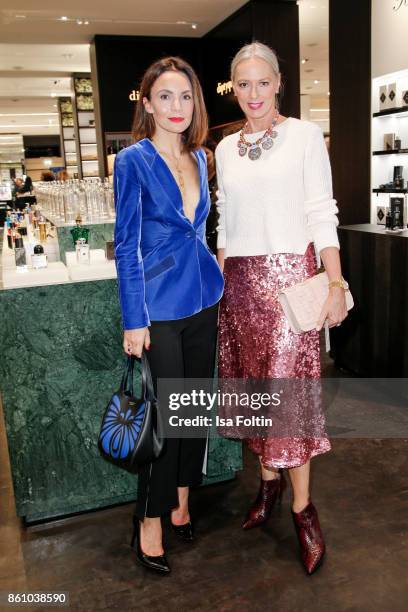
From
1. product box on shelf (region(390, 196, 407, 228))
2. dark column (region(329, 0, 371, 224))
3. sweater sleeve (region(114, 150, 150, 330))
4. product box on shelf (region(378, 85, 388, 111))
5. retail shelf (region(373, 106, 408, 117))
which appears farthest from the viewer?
dark column (region(329, 0, 371, 224))

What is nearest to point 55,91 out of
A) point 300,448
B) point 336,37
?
point 336,37

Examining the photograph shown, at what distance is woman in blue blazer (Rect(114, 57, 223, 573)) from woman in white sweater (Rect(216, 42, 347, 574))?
0.10m

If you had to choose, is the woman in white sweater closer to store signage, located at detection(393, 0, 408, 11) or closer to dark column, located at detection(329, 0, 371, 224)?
store signage, located at detection(393, 0, 408, 11)

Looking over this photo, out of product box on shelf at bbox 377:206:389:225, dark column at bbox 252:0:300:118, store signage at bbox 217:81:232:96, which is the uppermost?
dark column at bbox 252:0:300:118

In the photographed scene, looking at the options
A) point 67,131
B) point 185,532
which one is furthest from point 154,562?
point 67,131

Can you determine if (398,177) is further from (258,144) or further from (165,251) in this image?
(165,251)

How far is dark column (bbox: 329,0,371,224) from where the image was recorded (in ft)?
16.2

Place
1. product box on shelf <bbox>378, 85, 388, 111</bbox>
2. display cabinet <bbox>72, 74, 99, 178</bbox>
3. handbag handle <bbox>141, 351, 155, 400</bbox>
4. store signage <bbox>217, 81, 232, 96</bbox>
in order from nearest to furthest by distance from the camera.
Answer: handbag handle <bbox>141, 351, 155, 400</bbox>, product box on shelf <bbox>378, 85, 388, 111</bbox>, store signage <bbox>217, 81, 232, 96</bbox>, display cabinet <bbox>72, 74, 99, 178</bbox>

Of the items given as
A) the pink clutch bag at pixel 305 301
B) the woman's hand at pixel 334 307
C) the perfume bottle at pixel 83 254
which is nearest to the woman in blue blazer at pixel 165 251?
the pink clutch bag at pixel 305 301

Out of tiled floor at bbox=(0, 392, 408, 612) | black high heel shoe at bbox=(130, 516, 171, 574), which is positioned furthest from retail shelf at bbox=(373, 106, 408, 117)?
black high heel shoe at bbox=(130, 516, 171, 574)

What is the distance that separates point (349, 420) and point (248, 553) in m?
1.32

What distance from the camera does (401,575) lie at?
189 centimetres

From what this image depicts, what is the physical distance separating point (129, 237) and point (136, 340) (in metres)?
0.31

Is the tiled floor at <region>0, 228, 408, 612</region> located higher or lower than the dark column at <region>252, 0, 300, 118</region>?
lower
